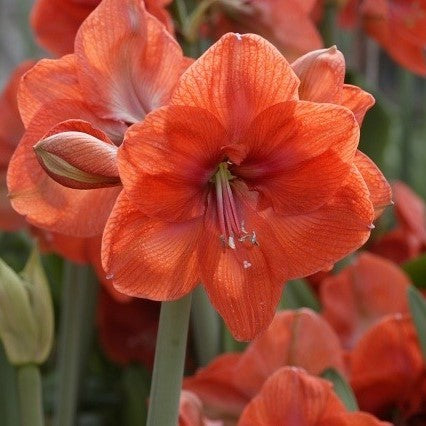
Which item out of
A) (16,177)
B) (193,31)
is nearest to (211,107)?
(16,177)

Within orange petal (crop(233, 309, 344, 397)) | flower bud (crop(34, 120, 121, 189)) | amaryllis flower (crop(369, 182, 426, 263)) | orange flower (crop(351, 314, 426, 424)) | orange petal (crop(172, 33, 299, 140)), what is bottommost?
Result: amaryllis flower (crop(369, 182, 426, 263))

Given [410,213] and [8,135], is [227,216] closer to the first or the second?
[8,135]

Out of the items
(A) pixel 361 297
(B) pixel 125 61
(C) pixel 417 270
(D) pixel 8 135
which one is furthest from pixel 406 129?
(B) pixel 125 61

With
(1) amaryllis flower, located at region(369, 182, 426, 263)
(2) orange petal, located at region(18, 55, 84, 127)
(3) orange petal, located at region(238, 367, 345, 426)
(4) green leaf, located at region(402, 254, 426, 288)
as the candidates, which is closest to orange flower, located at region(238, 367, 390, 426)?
(3) orange petal, located at region(238, 367, 345, 426)

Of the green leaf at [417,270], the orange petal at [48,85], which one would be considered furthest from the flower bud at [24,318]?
the green leaf at [417,270]

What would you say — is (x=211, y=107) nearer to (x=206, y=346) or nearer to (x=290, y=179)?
(x=290, y=179)

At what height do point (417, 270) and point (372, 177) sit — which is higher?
point (372, 177)

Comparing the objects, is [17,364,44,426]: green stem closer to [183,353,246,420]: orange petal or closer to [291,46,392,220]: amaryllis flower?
[183,353,246,420]: orange petal
